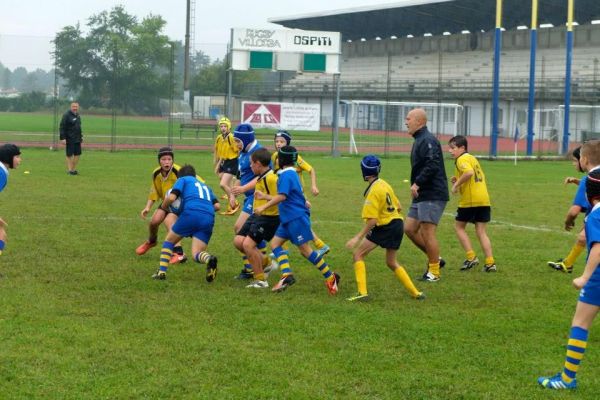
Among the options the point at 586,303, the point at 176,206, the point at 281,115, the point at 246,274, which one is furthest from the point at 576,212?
the point at 281,115

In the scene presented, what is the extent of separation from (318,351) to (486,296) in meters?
3.00

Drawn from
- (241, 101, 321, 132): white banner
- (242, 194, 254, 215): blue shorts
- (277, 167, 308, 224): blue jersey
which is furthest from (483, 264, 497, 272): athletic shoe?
(241, 101, 321, 132): white banner

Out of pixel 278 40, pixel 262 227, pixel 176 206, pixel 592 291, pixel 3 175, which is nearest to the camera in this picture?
pixel 592 291

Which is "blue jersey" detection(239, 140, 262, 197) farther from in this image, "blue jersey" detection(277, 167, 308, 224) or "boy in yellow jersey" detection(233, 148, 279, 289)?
"blue jersey" detection(277, 167, 308, 224)

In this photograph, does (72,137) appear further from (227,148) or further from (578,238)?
(578,238)

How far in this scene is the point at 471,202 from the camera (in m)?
11.2

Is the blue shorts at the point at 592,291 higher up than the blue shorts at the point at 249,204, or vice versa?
the blue shorts at the point at 249,204

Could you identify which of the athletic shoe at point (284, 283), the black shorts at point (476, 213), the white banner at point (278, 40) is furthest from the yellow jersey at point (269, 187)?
the white banner at point (278, 40)

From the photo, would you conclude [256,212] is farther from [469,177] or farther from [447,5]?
[447,5]

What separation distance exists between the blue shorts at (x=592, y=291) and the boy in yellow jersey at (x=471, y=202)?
473 cm

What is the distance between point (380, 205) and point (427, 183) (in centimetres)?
149

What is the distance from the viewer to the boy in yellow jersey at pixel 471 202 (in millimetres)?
10984

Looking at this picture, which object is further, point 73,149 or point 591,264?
point 73,149

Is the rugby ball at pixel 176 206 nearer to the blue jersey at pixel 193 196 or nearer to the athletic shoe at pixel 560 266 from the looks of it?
the blue jersey at pixel 193 196
